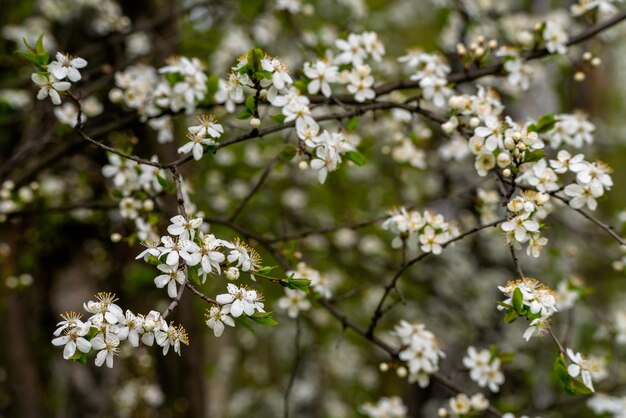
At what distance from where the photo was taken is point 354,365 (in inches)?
233

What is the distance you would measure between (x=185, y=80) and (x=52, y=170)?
172 cm

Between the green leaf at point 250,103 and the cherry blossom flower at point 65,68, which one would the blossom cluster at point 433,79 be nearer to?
the green leaf at point 250,103

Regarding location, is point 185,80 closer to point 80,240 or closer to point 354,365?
point 80,240

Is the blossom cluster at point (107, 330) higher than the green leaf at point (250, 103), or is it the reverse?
the green leaf at point (250, 103)

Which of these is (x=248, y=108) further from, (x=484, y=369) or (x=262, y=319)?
(x=484, y=369)

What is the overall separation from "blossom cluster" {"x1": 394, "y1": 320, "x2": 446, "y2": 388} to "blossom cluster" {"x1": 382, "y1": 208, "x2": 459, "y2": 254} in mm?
345

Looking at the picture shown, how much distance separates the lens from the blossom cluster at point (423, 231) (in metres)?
1.98

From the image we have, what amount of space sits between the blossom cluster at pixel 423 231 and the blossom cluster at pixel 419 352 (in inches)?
13.6

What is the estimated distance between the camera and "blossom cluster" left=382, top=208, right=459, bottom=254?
1980 millimetres

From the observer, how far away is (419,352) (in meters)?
2.18

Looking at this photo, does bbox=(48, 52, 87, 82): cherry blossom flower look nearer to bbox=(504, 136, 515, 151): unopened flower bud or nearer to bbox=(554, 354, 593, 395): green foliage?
bbox=(504, 136, 515, 151): unopened flower bud

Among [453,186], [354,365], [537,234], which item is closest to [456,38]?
[453,186]

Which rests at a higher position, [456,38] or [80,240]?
[456,38]

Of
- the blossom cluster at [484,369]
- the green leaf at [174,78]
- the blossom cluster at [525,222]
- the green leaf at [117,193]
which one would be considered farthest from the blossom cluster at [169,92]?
the blossom cluster at [484,369]
